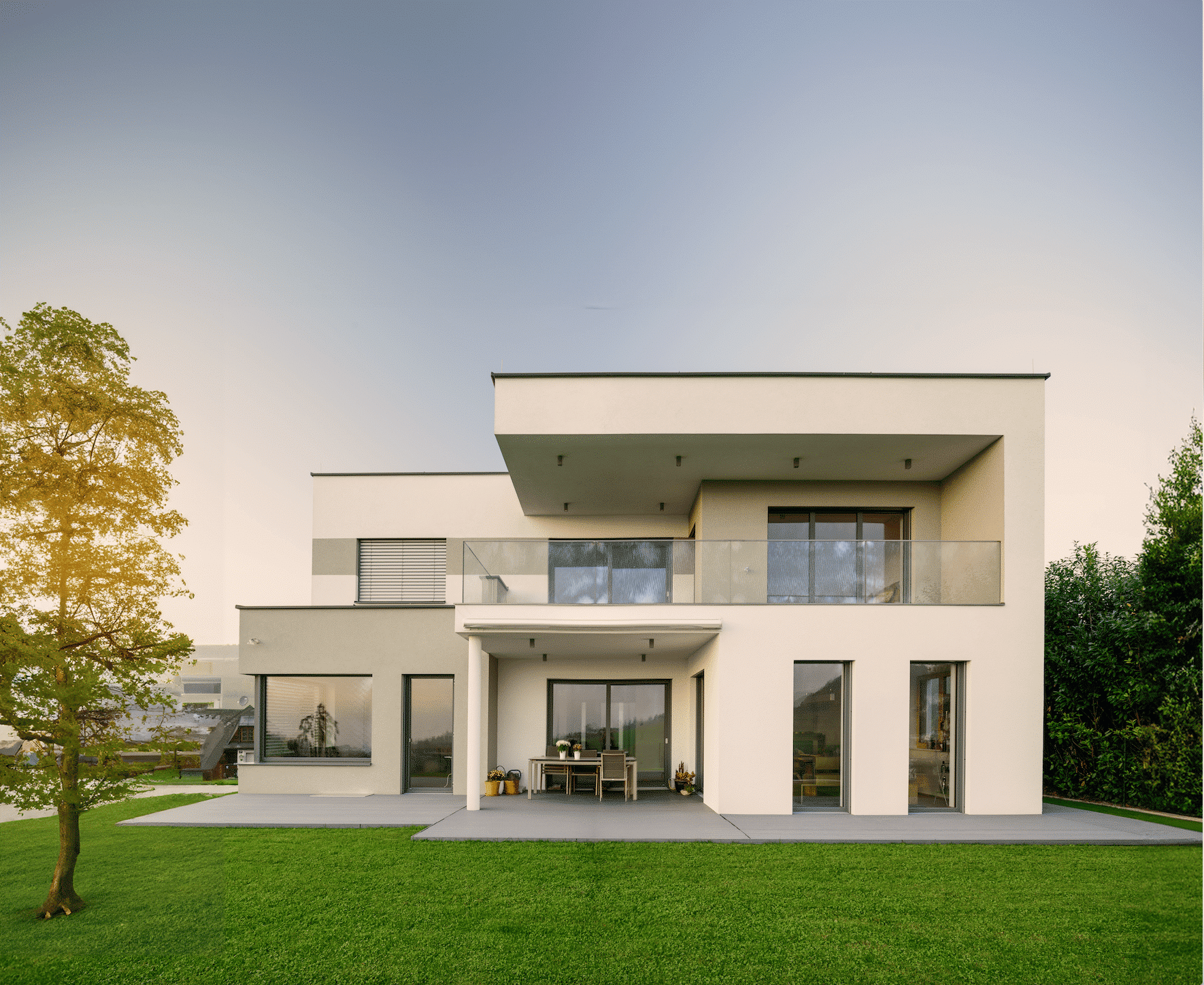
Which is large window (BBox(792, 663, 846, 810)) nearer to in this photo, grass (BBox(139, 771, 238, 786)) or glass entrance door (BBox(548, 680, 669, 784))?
glass entrance door (BBox(548, 680, 669, 784))

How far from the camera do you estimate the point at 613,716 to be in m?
14.4

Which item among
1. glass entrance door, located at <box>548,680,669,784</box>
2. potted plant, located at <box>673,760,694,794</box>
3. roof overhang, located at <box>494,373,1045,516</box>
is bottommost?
potted plant, located at <box>673,760,694,794</box>

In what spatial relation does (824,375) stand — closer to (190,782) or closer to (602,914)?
(602,914)

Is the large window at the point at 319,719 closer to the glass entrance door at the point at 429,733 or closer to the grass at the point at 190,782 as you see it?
the glass entrance door at the point at 429,733

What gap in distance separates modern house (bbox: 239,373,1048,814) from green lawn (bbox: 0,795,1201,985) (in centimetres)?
237

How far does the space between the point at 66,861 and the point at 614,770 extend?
8.39 m

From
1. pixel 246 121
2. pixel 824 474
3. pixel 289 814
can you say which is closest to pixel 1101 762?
pixel 824 474

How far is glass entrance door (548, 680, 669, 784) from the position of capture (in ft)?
46.9

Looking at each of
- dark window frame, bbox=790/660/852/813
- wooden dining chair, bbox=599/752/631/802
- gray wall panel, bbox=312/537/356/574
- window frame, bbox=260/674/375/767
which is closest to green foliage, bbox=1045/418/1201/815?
dark window frame, bbox=790/660/852/813

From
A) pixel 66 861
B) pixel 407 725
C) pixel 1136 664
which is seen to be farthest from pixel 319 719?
pixel 1136 664

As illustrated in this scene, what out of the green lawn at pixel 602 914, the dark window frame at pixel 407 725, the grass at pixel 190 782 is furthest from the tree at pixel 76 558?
the grass at pixel 190 782

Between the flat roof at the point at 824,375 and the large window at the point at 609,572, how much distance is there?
2.35m

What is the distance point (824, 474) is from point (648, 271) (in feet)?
13.2

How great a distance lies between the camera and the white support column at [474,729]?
35.7 ft
